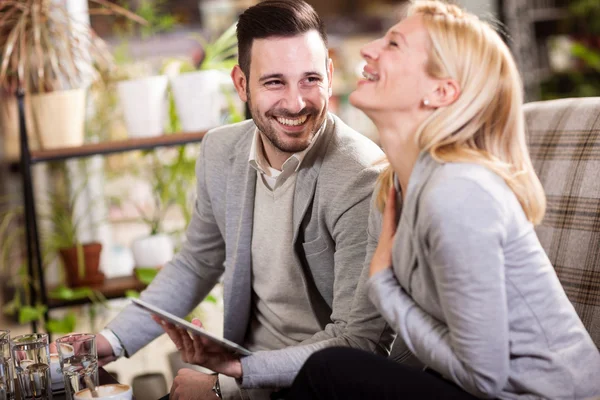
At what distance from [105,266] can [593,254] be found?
2.59 m

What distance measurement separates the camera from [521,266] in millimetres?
1191

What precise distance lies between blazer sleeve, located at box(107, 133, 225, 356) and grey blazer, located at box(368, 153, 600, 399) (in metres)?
0.76

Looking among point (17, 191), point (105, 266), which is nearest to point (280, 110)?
point (105, 266)

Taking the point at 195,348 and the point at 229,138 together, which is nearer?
the point at 195,348

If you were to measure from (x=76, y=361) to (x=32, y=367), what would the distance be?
77 millimetres

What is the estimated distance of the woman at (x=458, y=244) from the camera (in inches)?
44.6

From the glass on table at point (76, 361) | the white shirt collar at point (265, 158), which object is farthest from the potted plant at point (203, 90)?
the glass on table at point (76, 361)

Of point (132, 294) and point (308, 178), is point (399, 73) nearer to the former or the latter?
point (308, 178)

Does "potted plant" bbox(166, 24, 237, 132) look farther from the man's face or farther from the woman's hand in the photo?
the woman's hand

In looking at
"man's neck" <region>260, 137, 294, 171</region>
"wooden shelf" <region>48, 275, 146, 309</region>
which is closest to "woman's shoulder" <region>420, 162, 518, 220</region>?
"man's neck" <region>260, 137, 294, 171</region>

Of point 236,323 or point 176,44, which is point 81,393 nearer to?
point 236,323

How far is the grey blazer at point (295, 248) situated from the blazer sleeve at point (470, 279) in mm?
328

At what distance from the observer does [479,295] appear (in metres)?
1.12

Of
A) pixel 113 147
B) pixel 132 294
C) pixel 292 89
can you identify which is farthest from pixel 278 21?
pixel 132 294
